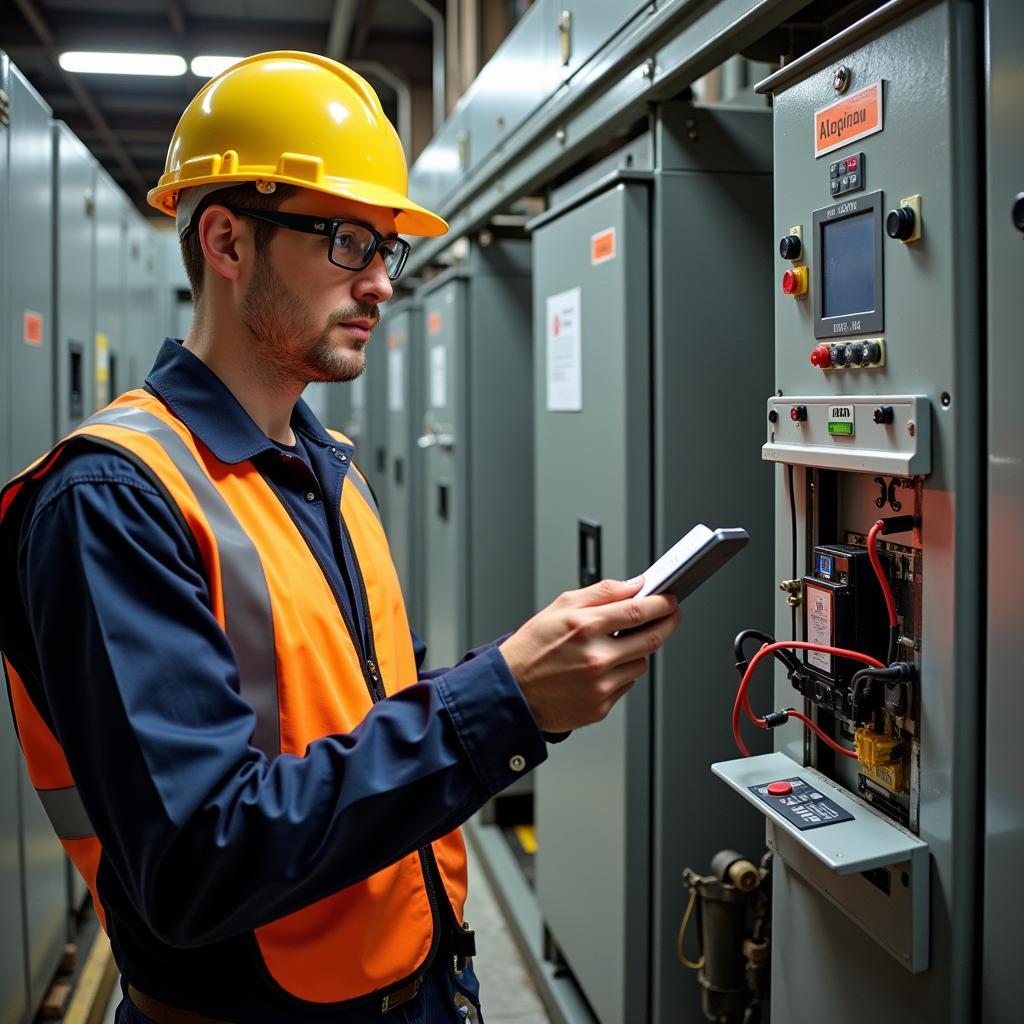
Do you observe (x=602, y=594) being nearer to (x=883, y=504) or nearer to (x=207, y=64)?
(x=883, y=504)

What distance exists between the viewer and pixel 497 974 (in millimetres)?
2764

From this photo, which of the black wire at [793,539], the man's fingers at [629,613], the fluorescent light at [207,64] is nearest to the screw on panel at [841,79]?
the black wire at [793,539]

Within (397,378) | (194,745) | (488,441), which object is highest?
(397,378)

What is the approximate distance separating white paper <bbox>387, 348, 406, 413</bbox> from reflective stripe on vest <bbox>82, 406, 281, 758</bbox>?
3.50 m

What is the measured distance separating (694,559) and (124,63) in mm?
7441

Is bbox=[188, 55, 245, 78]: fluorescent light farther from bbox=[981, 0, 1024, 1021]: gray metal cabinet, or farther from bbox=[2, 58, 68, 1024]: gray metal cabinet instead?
bbox=[981, 0, 1024, 1021]: gray metal cabinet

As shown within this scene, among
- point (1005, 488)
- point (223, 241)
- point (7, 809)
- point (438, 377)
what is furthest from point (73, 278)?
point (1005, 488)

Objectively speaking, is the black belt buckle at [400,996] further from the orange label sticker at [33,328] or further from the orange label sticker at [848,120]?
the orange label sticker at [33,328]

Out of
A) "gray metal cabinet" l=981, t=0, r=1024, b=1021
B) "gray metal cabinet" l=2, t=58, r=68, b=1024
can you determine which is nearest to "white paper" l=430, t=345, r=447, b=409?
"gray metal cabinet" l=2, t=58, r=68, b=1024

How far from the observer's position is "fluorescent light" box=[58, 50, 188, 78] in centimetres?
685

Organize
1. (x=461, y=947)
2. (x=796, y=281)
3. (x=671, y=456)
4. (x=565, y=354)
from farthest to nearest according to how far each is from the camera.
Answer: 1. (x=565, y=354)
2. (x=671, y=456)
3. (x=796, y=281)
4. (x=461, y=947)

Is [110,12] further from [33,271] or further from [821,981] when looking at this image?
[821,981]

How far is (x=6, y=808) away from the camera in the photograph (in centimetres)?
221

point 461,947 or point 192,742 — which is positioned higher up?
point 192,742
